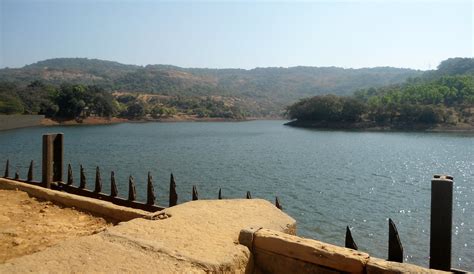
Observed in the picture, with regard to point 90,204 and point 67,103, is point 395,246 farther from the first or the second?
point 67,103

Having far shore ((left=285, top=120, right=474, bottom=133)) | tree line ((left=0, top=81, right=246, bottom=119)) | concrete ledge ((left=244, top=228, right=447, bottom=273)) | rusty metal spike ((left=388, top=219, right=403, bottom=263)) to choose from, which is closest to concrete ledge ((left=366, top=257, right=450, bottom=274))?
concrete ledge ((left=244, top=228, right=447, bottom=273))

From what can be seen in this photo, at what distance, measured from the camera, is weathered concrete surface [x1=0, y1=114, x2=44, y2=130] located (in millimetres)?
79562

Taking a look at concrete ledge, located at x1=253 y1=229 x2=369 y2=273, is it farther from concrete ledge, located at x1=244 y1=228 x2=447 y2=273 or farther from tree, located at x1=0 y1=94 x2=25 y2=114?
tree, located at x1=0 y1=94 x2=25 y2=114

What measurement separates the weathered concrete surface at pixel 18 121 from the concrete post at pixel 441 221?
8666 cm

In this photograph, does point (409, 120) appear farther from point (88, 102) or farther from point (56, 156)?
point (56, 156)

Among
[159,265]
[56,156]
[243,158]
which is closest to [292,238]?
[159,265]

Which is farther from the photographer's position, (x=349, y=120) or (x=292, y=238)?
(x=349, y=120)

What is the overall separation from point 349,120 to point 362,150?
4671 cm

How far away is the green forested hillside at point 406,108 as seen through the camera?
3509 inches

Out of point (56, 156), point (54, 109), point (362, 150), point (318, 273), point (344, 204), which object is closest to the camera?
point (318, 273)

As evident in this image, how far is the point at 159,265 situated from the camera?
538 centimetres

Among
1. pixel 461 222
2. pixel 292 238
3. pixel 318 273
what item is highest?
pixel 292 238

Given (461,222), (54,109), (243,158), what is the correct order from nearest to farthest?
(461,222) → (243,158) → (54,109)

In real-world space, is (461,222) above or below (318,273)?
below
